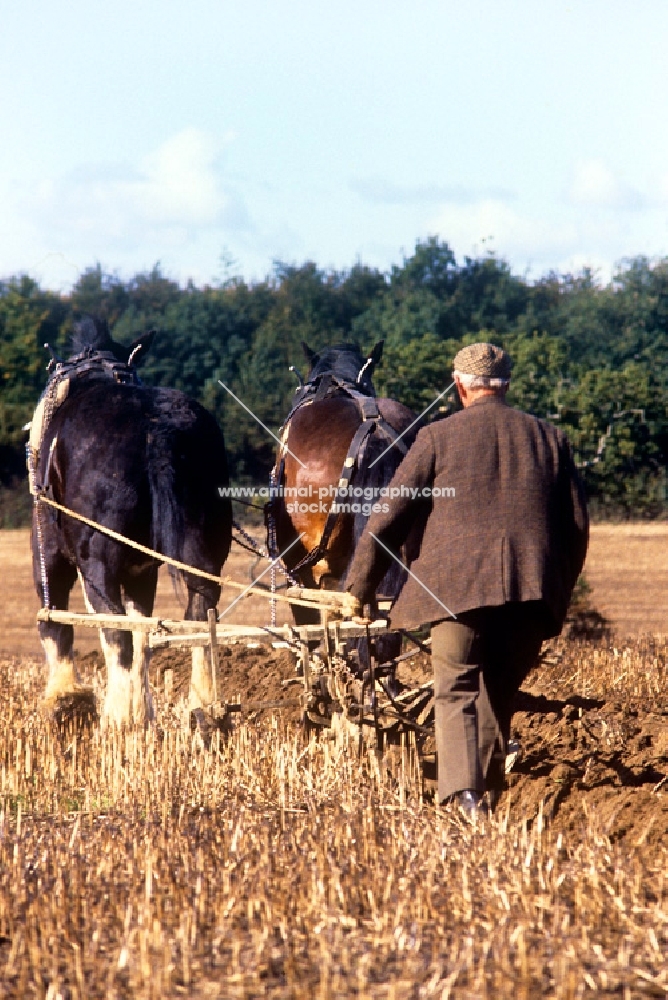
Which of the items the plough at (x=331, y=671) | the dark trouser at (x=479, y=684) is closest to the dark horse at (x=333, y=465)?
the plough at (x=331, y=671)

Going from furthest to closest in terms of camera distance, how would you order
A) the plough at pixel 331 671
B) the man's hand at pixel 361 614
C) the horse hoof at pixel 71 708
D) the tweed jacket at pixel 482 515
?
the horse hoof at pixel 71 708 → the plough at pixel 331 671 → the man's hand at pixel 361 614 → the tweed jacket at pixel 482 515

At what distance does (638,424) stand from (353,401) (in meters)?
16.9

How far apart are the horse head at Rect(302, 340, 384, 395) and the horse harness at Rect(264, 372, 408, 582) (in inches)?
1.6

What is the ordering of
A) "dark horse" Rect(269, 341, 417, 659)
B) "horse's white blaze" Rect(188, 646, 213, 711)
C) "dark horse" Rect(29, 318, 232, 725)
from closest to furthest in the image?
1. "dark horse" Rect(269, 341, 417, 659)
2. "horse's white blaze" Rect(188, 646, 213, 711)
3. "dark horse" Rect(29, 318, 232, 725)

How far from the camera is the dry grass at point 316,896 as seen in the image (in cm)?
293

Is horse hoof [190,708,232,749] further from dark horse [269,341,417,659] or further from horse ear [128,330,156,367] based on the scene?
horse ear [128,330,156,367]

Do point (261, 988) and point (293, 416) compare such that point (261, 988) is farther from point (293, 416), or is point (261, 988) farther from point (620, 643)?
point (620, 643)

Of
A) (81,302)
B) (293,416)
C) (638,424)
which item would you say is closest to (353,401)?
(293,416)

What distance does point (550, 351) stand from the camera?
2458 cm

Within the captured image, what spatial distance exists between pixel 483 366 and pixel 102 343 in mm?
3394

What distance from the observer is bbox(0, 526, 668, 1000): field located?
296 cm

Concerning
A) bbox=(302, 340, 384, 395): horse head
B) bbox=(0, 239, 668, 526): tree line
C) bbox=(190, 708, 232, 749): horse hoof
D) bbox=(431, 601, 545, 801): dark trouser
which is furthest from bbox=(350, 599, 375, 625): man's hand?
bbox=(0, 239, 668, 526): tree line

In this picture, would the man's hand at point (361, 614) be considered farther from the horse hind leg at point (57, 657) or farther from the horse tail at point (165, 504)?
the horse hind leg at point (57, 657)

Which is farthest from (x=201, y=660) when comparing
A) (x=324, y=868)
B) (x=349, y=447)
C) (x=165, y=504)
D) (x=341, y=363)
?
(x=324, y=868)
